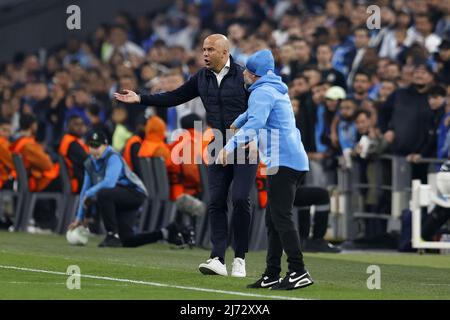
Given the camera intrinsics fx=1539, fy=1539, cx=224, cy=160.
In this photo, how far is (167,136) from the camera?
24047 mm

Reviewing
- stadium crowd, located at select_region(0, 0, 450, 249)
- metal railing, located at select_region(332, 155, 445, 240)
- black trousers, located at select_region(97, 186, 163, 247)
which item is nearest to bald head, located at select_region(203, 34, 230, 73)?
black trousers, located at select_region(97, 186, 163, 247)

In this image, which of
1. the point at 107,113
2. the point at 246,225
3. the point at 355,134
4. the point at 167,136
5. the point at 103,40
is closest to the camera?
the point at 246,225

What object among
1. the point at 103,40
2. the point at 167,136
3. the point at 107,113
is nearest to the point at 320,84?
the point at 167,136

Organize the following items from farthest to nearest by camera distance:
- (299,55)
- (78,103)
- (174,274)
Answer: (78,103) < (299,55) < (174,274)

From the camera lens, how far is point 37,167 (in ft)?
79.2

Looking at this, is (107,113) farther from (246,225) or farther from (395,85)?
(246,225)

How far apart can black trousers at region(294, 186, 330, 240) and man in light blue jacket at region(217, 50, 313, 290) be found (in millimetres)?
6089

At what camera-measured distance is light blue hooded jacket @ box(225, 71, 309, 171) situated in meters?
13.5

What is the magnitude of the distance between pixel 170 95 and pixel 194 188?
5.50 metres

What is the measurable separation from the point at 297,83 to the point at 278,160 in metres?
9.25

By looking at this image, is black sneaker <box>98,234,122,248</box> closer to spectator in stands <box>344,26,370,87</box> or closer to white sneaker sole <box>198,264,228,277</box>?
white sneaker sole <box>198,264,228,277</box>

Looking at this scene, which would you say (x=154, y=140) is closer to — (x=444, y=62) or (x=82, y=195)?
(x=82, y=195)

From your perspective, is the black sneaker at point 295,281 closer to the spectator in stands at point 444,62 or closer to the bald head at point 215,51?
the bald head at point 215,51

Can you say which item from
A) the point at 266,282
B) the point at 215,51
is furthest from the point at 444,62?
the point at 266,282
